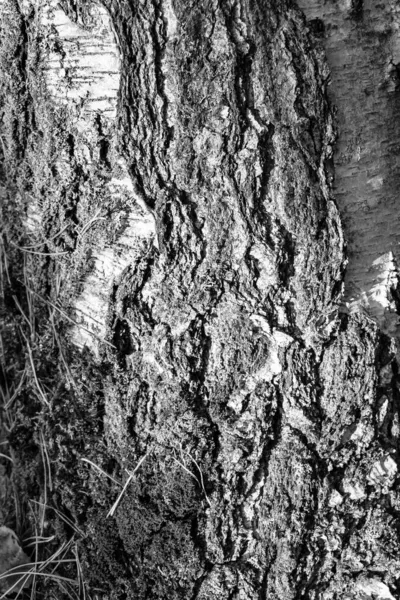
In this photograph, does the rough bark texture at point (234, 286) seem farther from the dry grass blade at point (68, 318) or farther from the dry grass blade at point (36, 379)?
the dry grass blade at point (36, 379)

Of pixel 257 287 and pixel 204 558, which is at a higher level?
pixel 257 287

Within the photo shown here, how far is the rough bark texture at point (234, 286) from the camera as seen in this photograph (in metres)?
1.27

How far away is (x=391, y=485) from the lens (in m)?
1.40

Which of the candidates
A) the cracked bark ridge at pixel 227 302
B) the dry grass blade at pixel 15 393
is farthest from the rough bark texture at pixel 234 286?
the dry grass blade at pixel 15 393

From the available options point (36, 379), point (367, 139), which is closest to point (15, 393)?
point (36, 379)

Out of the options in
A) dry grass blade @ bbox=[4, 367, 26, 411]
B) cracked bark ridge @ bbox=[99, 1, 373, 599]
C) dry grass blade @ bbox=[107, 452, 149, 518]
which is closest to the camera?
cracked bark ridge @ bbox=[99, 1, 373, 599]

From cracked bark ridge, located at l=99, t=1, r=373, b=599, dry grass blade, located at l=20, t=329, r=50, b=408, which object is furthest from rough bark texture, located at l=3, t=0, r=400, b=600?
dry grass blade, located at l=20, t=329, r=50, b=408

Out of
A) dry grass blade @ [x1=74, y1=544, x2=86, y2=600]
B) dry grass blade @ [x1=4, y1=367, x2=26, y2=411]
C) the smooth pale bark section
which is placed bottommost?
dry grass blade @ [x1=74, y1=544, x2=86, y2=600]

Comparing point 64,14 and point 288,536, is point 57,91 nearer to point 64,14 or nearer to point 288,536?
point 64,14

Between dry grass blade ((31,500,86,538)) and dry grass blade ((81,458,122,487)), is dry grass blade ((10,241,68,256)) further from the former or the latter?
dry grass blade ((31,500,86,538))

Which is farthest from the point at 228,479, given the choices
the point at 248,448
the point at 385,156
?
the point at 385,156

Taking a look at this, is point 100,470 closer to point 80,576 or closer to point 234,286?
point 80,576

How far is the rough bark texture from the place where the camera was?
1.27m

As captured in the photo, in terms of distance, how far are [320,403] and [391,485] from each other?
268 mm
